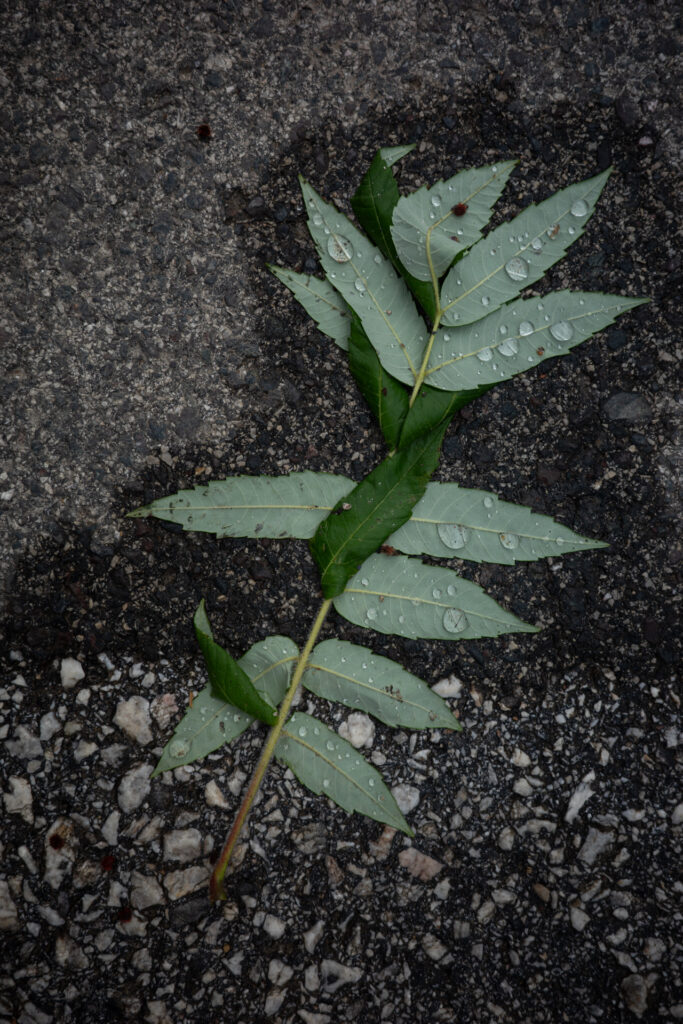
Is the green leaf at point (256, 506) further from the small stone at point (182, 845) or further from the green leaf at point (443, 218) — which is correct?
the small stone at point (182, 845)

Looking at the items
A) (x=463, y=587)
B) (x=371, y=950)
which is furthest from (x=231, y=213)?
(x=371, y=950)

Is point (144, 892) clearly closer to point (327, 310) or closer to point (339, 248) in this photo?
point (327, 310)

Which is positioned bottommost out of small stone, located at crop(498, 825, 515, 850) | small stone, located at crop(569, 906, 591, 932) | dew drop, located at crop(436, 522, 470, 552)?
small stone, located at crop(569, 906, 591, 932)

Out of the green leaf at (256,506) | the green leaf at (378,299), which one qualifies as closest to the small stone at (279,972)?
the green leaf at (256,506)

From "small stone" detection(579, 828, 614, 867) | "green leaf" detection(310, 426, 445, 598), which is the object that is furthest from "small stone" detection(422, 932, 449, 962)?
"green leaf" detection(310, 426, 445, 598)

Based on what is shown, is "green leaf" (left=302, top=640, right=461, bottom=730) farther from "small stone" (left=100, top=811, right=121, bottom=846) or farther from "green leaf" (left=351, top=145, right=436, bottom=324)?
"green leaf" (left=351, top=145, right=436, bottom=324)
